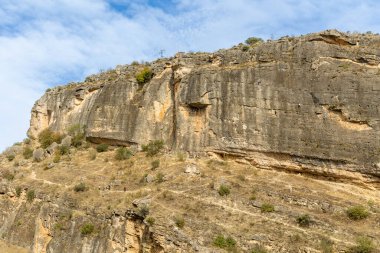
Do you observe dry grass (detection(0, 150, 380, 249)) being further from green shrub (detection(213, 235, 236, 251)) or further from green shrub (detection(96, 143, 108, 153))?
green shrub (detection(96, 143, 108, 153))

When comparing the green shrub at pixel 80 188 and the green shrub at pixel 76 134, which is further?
the green shrub at pixel 76 134

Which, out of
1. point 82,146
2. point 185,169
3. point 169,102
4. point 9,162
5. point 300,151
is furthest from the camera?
point 9,162

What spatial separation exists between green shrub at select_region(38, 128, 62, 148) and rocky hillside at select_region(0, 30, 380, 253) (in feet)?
13.1

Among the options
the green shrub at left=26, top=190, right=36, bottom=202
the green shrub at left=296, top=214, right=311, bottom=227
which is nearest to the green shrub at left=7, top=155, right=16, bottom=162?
the green shrub at left=26, top=190, right=36, bottom=202

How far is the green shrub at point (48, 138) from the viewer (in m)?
31.2

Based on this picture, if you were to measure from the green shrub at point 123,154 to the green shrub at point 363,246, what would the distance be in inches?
557

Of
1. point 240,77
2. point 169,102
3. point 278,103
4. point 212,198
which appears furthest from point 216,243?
point 169,102

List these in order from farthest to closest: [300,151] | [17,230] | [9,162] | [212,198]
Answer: [9,162]
[17,230]
[300,151]
[212,198]

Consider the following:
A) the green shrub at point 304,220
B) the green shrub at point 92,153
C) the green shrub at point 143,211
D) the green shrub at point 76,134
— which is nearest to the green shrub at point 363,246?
the green shrub at point 304,220

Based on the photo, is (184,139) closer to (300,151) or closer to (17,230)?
(300,151)

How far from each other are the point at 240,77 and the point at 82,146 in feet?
41.9

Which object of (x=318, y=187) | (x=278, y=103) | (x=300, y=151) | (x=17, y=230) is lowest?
(x=17, y=230)

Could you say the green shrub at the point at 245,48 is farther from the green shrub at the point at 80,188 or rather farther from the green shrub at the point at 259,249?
the green shrub at the point at 259,249

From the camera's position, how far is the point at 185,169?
68.4ft
